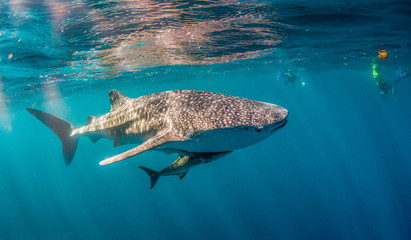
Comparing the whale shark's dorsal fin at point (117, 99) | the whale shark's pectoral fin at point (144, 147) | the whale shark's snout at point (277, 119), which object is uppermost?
the whale shark's snout at point (277, 119)

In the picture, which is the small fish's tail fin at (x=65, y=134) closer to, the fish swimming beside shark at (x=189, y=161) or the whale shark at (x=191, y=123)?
the whale shark at (x=191, y=123)

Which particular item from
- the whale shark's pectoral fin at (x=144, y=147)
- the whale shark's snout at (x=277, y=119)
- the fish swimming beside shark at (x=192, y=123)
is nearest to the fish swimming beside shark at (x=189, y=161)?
the fish swimming beside shark at (x=192, y=123)

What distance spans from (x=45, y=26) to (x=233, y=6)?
7635mm

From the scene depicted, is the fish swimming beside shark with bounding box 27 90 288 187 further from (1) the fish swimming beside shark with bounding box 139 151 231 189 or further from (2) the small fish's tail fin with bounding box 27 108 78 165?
(2) the small fish's tail fin with bounding box 27 108 78 165

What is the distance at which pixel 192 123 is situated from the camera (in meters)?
3.14

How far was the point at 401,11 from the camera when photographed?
10.9 m

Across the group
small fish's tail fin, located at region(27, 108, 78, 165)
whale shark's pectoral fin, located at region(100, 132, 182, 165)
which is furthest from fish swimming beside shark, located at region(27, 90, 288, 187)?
small fish's tail fin, located at region(27, 108, 78, 165)

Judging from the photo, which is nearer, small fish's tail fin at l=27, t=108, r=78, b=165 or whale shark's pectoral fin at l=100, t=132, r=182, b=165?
whale shark's pectoral fin at l=100, t=132, r=182, b=165

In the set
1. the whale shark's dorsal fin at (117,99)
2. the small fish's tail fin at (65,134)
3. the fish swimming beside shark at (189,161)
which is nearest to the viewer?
the fish swimming beside shark at (189,161)

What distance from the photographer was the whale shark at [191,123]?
2.78m

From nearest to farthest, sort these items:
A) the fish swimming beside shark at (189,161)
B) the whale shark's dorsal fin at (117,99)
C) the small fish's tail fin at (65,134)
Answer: the fish swimming beside shark at (189,161), the whale shark's dorsal fin at (117,99), the small fish's tail fin at (65,134)

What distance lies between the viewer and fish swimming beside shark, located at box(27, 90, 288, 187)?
2779mm

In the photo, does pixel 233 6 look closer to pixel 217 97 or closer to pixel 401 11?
pixel 217 97

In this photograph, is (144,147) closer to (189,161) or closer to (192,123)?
(192,123)
